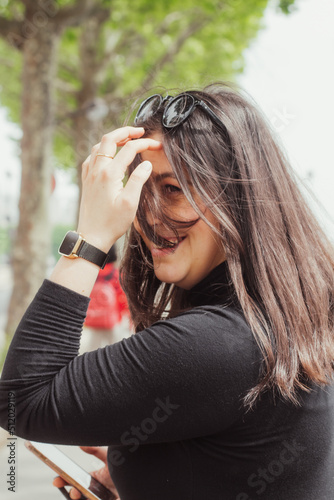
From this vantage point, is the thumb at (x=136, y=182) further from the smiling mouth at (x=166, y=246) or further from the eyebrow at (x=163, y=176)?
the smiling mouth at (x=166, y=246)

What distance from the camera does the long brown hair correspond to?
1223 millimetres

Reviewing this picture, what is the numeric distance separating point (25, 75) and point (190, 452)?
7252 mm

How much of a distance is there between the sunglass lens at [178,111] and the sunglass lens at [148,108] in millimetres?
98

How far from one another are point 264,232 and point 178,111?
42 cm

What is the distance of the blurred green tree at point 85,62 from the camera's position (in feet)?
23.9

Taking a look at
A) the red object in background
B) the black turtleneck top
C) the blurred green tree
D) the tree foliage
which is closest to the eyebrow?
the black turtleneck top

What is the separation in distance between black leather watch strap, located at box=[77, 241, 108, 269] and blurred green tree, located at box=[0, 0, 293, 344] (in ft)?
2.50

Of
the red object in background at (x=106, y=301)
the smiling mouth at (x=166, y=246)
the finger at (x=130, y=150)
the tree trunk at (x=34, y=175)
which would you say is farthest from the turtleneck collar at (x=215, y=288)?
the tree trunk at (x=34, y=175)

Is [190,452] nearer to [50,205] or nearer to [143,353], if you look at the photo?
[143,353]

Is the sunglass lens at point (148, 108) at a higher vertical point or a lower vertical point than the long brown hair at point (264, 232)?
higher

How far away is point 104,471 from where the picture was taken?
1627 mm

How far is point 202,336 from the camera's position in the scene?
1146 mm

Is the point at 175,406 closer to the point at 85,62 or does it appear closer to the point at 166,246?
the point at 166,246


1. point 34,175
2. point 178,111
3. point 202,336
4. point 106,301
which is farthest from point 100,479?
point 34,175
